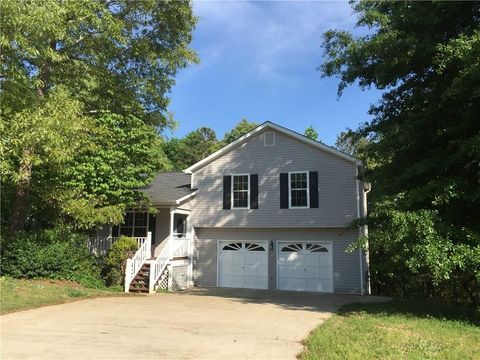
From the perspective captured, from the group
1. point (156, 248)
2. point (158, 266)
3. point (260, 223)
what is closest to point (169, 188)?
point (156, 248)

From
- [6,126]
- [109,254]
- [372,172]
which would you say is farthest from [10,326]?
[372,172]

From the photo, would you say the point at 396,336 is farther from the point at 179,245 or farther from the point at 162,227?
the point at 162,227

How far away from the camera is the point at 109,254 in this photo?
17625 millimetres

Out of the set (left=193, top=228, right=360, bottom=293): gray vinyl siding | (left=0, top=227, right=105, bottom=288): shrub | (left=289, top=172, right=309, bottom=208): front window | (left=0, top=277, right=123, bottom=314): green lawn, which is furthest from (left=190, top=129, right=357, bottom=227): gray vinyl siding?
(left=0, top=277, right=123, bottom=314): green lawn

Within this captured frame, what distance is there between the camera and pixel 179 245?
19.6m

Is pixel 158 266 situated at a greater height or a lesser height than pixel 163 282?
greater

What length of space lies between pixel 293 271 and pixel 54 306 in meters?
9.99

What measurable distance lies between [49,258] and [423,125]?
518 inches

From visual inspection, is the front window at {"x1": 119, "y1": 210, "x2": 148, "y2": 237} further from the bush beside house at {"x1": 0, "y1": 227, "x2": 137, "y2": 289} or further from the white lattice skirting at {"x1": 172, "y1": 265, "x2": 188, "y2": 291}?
the bush beside house at {"x1": 0, "y1": 227, "x2": 137, "y2": 289}

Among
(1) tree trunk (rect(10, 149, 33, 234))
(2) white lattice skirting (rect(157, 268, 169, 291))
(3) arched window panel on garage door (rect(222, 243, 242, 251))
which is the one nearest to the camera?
(1) tree trunk (rect(10, 149, 33, 234))

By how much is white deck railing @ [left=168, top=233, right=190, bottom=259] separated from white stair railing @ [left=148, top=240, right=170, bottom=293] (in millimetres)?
342

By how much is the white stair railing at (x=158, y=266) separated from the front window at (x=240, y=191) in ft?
11.9

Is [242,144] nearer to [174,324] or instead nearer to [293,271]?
[293,271]

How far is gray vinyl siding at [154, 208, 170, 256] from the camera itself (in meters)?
20.2
